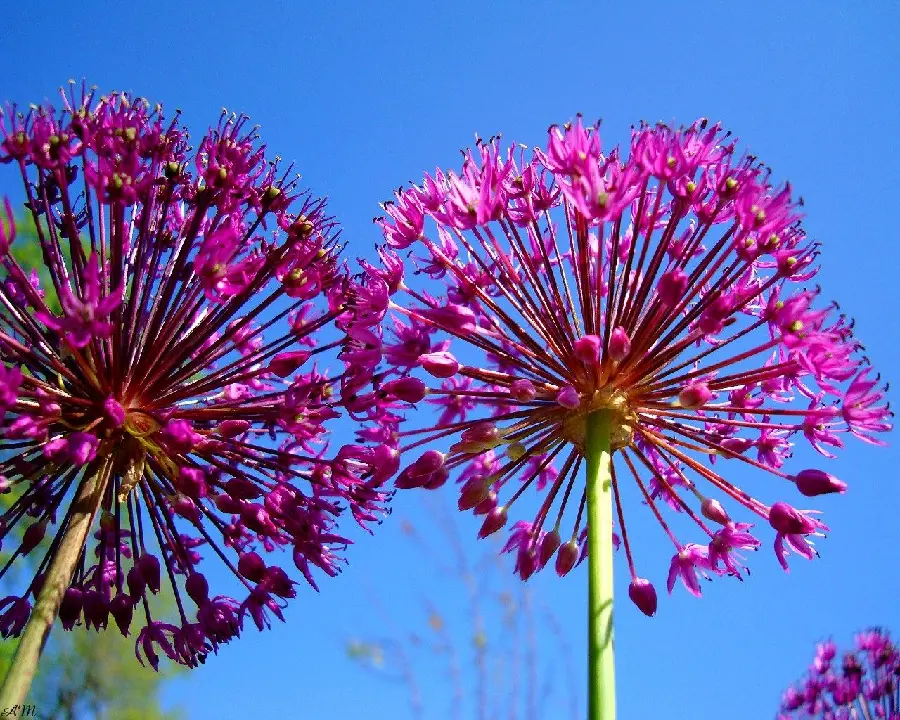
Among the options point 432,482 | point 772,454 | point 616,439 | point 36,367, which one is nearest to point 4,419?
point 36,367

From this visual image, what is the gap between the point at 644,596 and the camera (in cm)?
435

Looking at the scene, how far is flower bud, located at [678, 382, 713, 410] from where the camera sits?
13.3ft

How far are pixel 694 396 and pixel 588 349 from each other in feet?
1.98

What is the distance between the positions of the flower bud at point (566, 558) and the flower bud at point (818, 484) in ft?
4.21

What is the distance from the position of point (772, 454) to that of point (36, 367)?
13.5 ft

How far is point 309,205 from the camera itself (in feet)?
17.6

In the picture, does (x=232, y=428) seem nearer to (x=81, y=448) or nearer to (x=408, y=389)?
(x=81, y=448)

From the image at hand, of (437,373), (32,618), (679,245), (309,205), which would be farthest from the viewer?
(309,205)

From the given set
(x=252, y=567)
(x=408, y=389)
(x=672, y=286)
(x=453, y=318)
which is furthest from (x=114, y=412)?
(x=672, y=286)

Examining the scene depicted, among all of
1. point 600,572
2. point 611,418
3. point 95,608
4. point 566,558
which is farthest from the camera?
point 566,558

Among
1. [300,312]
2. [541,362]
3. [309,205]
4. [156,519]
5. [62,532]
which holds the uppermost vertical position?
[309,205]

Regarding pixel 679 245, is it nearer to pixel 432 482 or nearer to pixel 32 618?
pixel 432 482

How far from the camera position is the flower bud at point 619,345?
13.1 feet

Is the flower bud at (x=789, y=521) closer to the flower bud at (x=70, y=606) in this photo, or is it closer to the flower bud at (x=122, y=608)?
the flower bud at (x=122, y=608)
